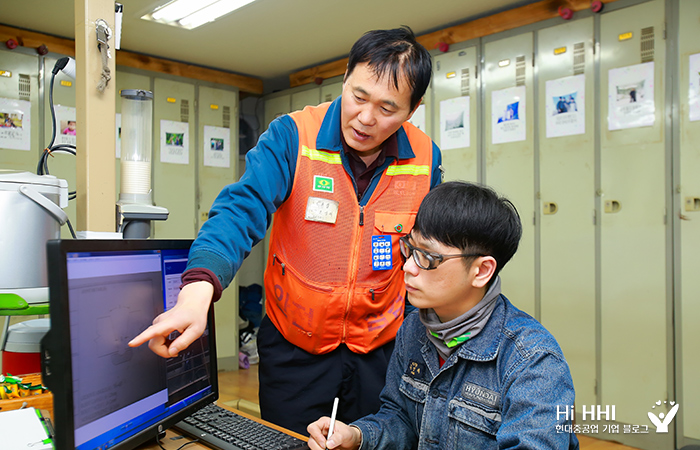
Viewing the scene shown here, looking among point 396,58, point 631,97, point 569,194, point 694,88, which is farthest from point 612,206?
point 396,58

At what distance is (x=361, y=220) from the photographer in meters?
1.46

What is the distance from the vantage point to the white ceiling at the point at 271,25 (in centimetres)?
369

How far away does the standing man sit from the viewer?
1352 mm

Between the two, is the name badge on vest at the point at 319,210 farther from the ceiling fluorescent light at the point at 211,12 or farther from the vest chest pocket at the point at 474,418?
the ceiling fluorescent light at the point at 211,12

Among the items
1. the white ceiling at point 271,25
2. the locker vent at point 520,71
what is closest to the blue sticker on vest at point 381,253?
the locker vent at point 520,71

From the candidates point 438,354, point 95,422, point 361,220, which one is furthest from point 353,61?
Result: point 95,422

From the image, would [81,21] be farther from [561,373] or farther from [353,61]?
[561,373]

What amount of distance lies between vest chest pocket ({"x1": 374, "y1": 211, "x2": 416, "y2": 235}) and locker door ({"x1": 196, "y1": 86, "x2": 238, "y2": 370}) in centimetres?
380

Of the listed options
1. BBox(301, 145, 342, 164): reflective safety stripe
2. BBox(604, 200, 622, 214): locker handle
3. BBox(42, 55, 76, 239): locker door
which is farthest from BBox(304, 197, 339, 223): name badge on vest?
BBox(42, 55, 76, 239): locker door

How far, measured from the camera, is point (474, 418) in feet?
3.57

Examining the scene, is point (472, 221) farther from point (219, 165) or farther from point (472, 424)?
point (219, 165)

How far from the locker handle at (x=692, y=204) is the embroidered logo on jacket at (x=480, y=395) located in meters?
2.49

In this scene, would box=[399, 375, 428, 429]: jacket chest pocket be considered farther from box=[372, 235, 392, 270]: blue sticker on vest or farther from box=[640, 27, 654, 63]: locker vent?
box=[640, 27, 654, 63]: locker vent

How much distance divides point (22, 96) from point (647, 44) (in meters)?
4.33
